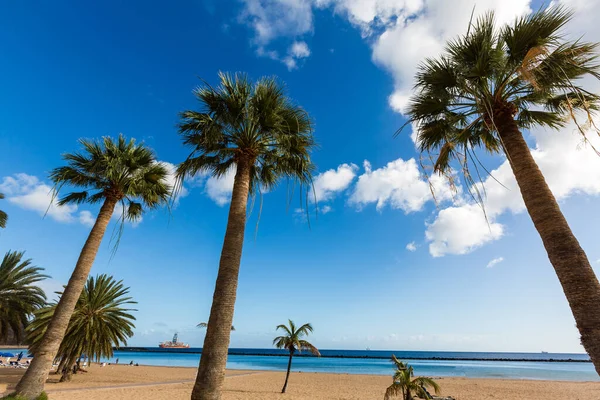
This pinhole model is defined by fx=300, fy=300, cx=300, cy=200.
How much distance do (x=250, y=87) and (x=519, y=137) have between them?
22.5 feet

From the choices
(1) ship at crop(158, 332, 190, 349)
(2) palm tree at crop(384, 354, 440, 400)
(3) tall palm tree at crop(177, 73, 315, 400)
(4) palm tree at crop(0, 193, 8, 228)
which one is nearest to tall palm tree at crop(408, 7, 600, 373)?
(3) tall palm tree at crop(177, 73, 315, 400)

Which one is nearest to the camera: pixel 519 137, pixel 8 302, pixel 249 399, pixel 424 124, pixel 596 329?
pixel 596 329

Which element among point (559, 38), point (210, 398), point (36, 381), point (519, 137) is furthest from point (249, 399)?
point (559, 38)

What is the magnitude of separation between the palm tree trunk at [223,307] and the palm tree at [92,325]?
1916 cm

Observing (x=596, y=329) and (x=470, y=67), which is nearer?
(x=596, y=329)

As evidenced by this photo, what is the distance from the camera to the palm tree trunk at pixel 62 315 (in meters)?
9.90

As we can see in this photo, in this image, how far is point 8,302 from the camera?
2108 cm

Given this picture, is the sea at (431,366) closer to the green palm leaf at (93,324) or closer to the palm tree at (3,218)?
the green palm leaf at (93,324)

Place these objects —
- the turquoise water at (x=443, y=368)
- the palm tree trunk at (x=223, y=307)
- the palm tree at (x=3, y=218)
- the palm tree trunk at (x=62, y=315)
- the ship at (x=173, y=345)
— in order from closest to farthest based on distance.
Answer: the palm tree trunk at (x=223, y=307)
the palm tree trunk at (x=62, y=315)
the palm tree at (x=3, y=218)
the turquoise water at (x=443, y=368)
the ship at (x=173, y=345)

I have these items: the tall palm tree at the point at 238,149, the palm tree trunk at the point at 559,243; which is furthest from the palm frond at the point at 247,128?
the palm tree trunk at the point at 559,243

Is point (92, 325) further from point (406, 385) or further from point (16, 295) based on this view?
point (406, 385)

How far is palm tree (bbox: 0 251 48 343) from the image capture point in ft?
68.9

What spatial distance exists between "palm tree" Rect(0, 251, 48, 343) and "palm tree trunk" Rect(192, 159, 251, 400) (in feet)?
75.1

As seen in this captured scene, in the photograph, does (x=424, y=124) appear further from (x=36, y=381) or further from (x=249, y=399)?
(x=249, y=399)
